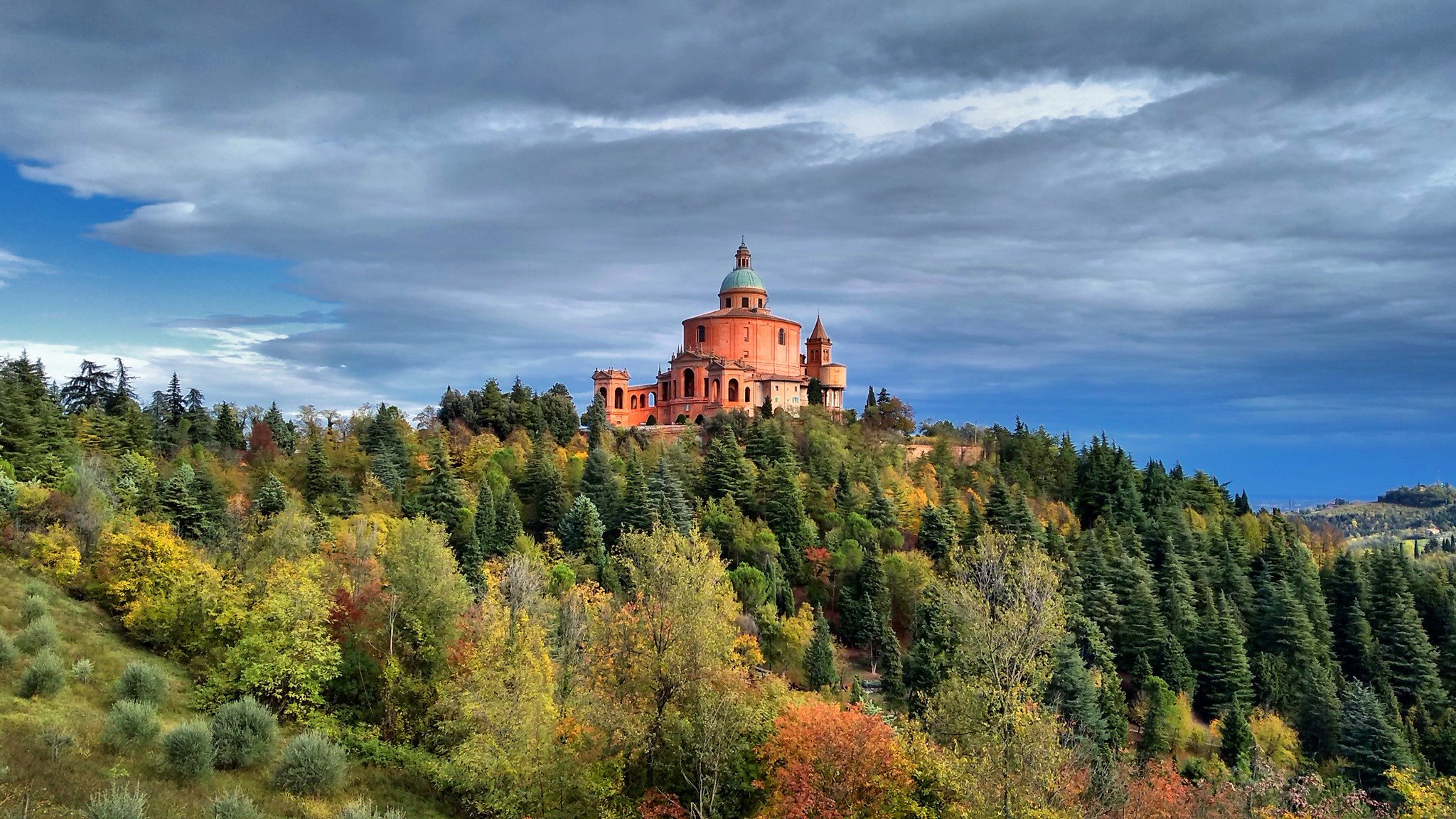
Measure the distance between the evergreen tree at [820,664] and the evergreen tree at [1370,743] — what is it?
2784 cm

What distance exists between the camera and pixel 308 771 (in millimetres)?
27406

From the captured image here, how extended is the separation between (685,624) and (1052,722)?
33.3ft

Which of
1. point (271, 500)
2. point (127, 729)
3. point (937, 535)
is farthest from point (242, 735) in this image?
point (937, 535)

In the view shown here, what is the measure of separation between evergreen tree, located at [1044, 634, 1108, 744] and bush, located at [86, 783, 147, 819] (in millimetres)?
37432

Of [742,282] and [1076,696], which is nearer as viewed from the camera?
[1076,696]

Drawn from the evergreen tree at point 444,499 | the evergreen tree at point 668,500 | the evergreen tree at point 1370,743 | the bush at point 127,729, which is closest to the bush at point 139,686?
the bush at point 127,729

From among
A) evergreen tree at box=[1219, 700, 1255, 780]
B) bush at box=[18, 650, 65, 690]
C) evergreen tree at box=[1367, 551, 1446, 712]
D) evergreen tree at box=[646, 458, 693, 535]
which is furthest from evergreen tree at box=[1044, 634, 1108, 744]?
bush at box=[18, 650, 65, 690]

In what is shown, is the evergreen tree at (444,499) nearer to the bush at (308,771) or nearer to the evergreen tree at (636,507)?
the evergreen tree at (636,507)

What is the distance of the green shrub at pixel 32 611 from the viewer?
1350 inches

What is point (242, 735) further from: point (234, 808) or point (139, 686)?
point (234, 808)

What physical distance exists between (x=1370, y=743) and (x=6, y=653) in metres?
60.3

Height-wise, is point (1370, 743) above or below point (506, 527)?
below

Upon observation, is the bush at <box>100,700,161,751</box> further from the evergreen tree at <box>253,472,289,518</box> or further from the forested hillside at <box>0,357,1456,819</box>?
the evergreen tree at <box>253,472,289,518</box>

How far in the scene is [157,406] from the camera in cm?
7688
